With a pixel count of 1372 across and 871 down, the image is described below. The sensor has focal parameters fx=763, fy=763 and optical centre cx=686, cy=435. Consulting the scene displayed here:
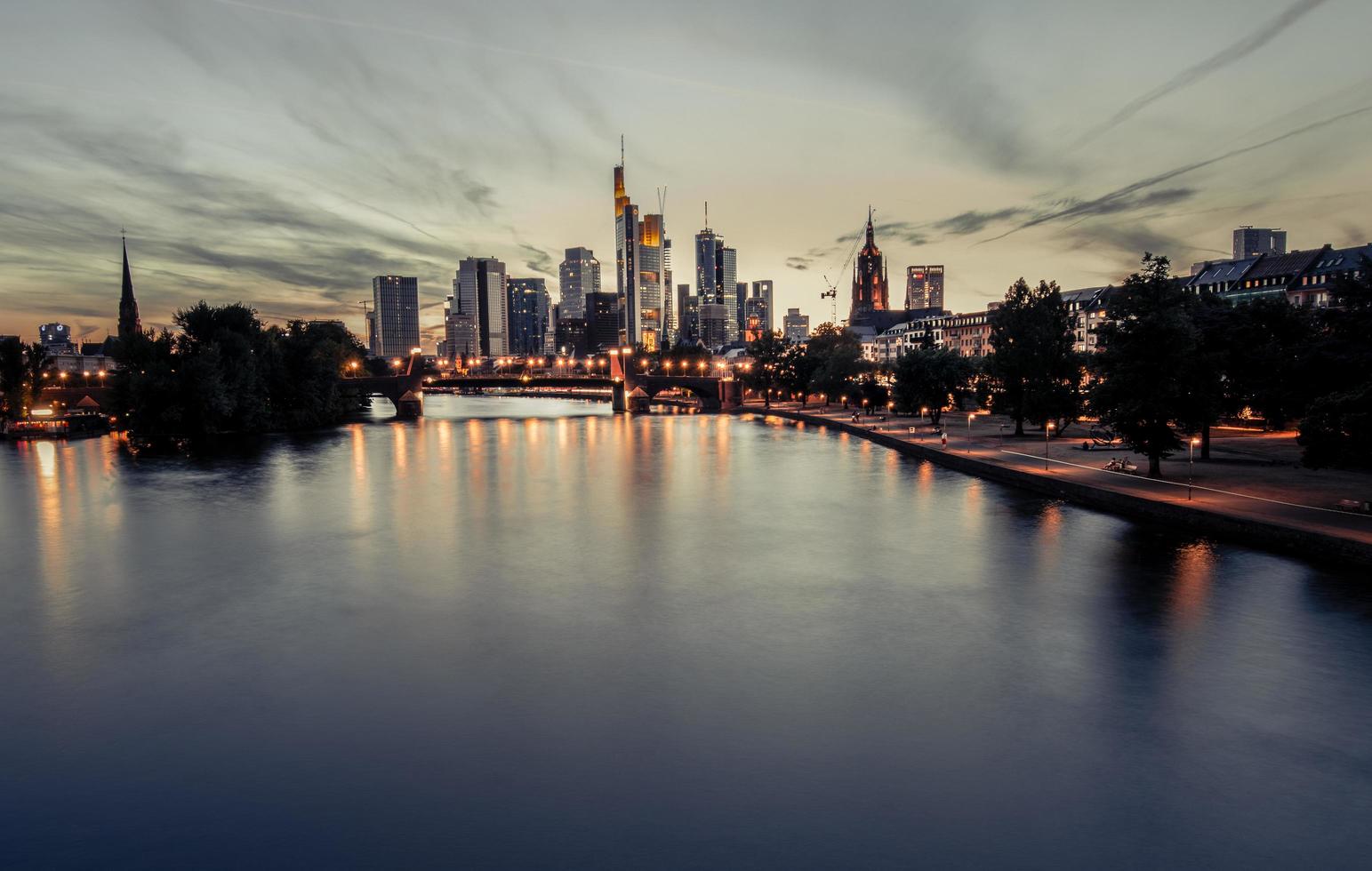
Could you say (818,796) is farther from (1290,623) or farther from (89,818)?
(1290,623)

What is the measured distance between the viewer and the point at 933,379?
2884 inches

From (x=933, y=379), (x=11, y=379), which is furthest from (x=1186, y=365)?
(x=11, y=379)

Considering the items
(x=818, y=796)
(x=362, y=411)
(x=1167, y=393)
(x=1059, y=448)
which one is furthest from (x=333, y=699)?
(x=362, y=411)

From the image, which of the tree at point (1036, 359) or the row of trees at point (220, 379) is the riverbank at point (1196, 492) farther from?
the row of trees at point (220, 379)

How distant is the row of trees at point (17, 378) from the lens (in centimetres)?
8862

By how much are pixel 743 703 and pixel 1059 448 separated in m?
45.5

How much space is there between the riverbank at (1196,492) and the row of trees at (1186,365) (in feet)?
7.10

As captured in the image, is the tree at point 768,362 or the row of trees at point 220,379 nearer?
the row of trees at point 220,379

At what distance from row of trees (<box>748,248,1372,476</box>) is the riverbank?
2163 millimetres

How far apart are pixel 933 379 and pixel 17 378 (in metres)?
104

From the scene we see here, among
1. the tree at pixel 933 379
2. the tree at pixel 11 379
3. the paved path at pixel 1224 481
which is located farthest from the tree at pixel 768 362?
the tree at pixel 11 379

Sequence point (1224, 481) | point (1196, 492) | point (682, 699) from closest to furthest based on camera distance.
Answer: point (682, 699) < point (1196, 492) < point (1224, 481)

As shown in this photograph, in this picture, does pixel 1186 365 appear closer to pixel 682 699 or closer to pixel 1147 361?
pixel 1147 361

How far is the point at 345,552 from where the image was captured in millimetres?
31656
